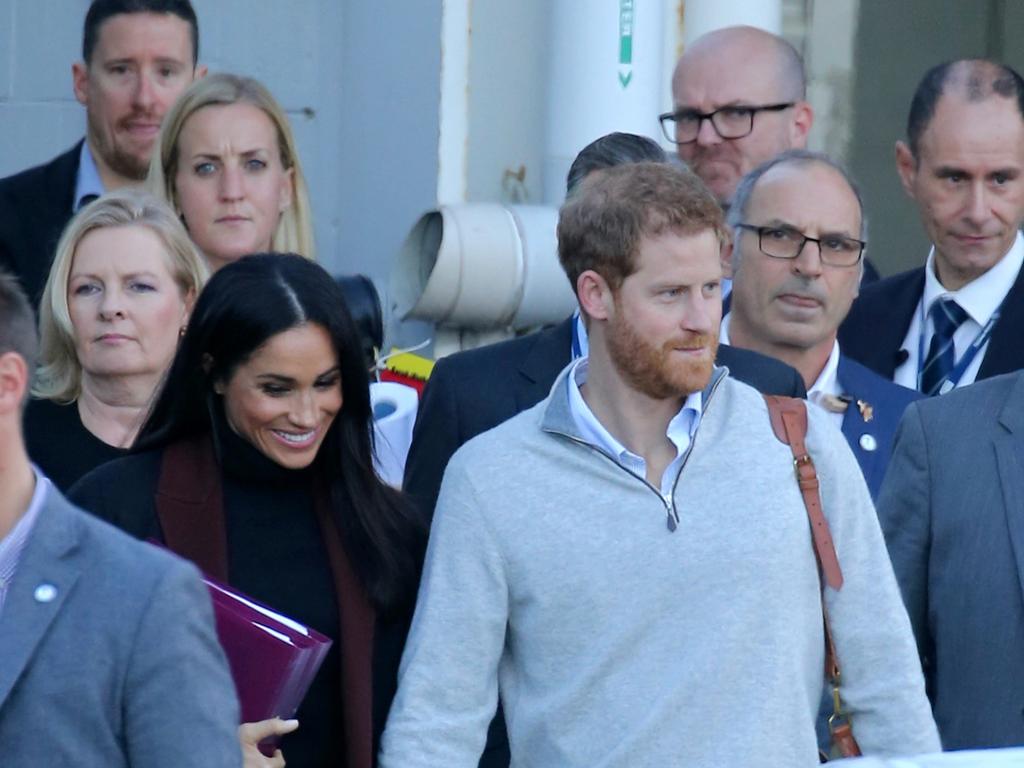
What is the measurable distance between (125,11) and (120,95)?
9.1 inches

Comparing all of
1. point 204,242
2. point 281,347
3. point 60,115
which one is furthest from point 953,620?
point 60,115

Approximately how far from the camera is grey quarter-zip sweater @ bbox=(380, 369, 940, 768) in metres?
3.16

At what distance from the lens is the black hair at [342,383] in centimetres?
345

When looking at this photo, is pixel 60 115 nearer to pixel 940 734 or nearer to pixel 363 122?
pixel 363 122

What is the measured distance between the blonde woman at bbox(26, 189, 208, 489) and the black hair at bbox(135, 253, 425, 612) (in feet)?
1.43

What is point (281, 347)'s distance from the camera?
3451mm

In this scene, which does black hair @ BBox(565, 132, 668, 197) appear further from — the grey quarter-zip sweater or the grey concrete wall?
the grey concrete wall

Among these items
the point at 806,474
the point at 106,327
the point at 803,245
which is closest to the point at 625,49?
the point at 803,245

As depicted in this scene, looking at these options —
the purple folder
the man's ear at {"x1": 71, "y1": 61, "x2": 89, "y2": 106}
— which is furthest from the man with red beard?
the man's ear at {"x1": 71, "y1": 61, "x2": 89, "y2": 106}

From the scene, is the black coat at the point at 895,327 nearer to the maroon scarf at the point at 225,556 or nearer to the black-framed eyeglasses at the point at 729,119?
the black-framed eyeglasses at the point at 729,119

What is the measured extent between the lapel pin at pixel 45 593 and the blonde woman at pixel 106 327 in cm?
133

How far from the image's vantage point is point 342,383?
11.6 feet

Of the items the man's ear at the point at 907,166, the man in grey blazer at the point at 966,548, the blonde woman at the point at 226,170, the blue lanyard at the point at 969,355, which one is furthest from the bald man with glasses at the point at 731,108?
the man in grey blazer at the point at 966,548

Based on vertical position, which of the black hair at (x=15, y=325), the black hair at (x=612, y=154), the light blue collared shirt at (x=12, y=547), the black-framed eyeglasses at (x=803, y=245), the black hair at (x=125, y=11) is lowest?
the light blue collared shirt at (x=12, y=547)
